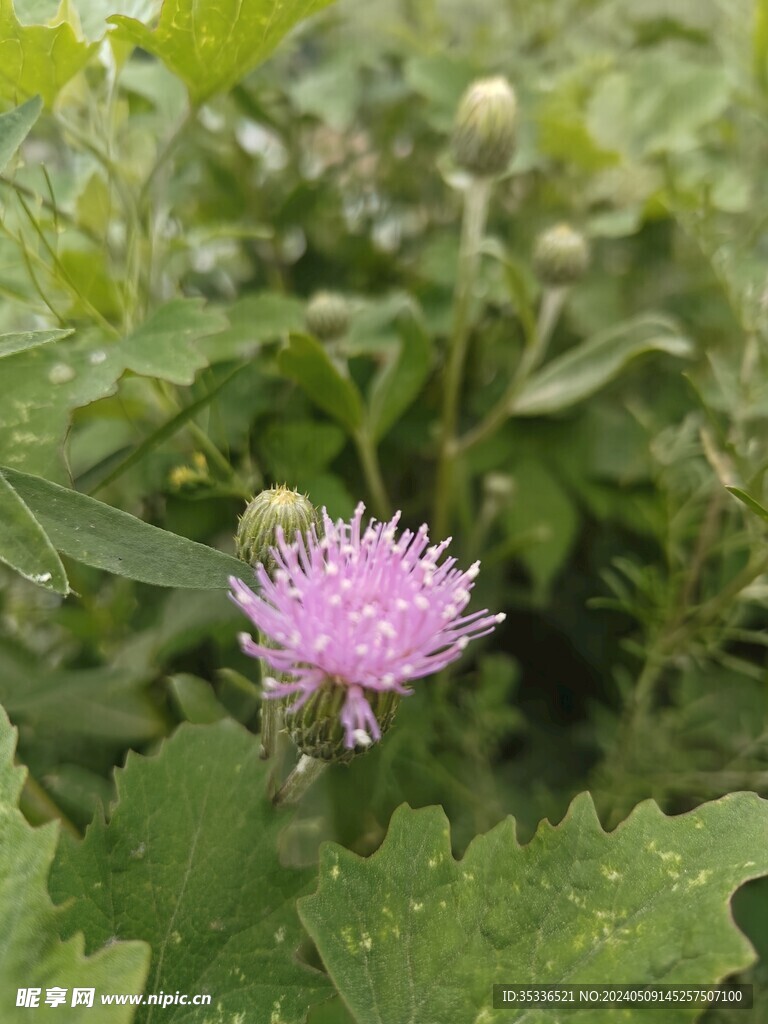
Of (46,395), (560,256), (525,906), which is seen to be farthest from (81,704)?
(560,256)

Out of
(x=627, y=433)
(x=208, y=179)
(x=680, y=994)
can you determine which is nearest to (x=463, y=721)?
(x=627, y=433)

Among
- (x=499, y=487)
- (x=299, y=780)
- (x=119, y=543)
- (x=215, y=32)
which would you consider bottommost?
(x=499, y=487)

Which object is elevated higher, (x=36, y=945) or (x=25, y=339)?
(x=25, y=339)

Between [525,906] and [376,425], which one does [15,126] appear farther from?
[525,906]

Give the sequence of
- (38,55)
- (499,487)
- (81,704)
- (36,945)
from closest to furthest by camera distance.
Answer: (36,945), (38,55), (81,704), (499,487)

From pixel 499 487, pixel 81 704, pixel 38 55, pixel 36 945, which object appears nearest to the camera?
pixel 36 945

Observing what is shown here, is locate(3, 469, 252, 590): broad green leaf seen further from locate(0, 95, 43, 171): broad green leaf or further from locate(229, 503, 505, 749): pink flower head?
locate(0, 95, 43, 171): broad green leaf

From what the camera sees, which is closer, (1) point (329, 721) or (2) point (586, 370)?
(1) point (329, 721)
